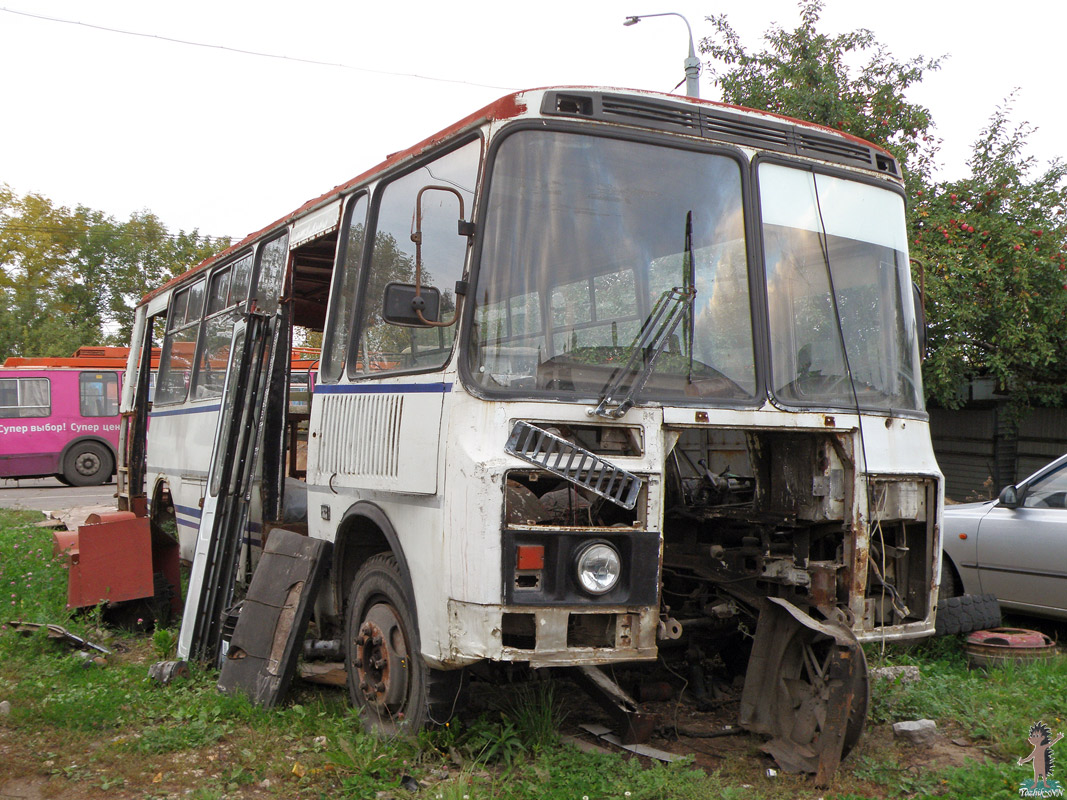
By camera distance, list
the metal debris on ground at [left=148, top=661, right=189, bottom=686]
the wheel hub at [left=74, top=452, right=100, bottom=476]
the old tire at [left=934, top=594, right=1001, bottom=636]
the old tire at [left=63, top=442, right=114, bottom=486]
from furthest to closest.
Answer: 1. the wheel hub at [left=74, top=452, right=100, bottom=476]
2. the old tire at [left=63, top=442, right=114, bottom=486]
3. the old tire at [left=934, top=594, right=1001, bottom=636]
4. the metal debris on ground at [left=148, top=661, right=189, bottom=686]

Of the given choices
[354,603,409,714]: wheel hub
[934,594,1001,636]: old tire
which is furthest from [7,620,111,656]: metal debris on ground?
[934,594,1001,636]: old tire

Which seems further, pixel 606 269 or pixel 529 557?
pixel 606 269

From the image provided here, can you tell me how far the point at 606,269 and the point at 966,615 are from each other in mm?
3424

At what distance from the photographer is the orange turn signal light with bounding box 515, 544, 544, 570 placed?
364 cm

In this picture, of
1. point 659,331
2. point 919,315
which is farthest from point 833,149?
point 659,331

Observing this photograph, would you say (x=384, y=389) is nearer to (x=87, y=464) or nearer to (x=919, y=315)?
(x=919, y=315)

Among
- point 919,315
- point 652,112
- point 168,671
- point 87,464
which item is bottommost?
point 168,671

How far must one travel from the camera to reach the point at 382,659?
14.5ft

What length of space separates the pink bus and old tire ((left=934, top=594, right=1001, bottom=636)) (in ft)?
60.1

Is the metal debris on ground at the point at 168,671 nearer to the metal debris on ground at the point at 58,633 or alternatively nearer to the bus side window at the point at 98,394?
the metal debris on ground at the point at 58,633

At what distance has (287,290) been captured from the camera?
6.22m

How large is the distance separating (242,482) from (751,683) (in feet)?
11.1

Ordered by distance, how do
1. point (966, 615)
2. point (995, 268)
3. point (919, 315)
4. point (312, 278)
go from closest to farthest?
point (919, 315) → point (966, 615) → point (312, 278) → point (995, 268)

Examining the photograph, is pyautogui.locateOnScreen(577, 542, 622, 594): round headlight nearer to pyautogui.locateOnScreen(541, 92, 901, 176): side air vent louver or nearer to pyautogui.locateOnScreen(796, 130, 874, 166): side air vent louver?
pyautogui.locateOnScreen(541, 92, 901, 176): side air vent louver
